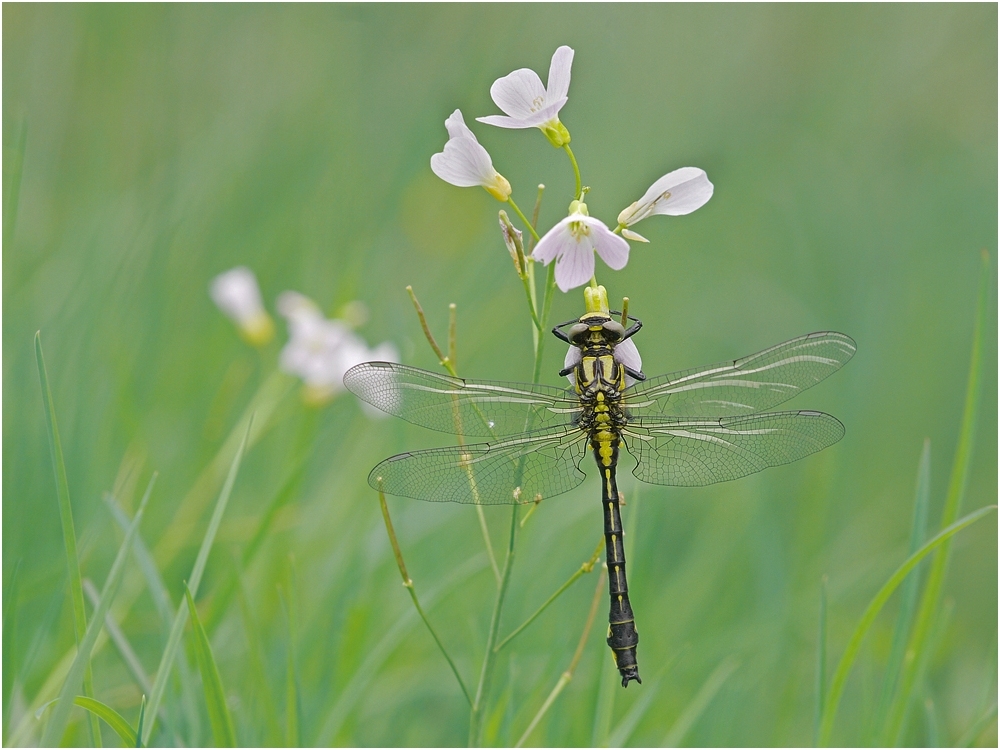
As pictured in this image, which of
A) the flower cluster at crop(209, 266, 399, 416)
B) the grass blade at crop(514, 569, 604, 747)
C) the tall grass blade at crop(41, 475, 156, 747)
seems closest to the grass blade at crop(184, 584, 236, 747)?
the tall grass blade at crop(41, 475, 156, 747)

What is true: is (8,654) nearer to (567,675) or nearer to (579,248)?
(567,675)

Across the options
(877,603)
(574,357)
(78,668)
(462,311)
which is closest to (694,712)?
(877,603)

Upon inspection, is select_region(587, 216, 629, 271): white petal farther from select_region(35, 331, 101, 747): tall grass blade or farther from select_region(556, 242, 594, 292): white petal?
select_region(35, 331, 101, 747): tall grass blade

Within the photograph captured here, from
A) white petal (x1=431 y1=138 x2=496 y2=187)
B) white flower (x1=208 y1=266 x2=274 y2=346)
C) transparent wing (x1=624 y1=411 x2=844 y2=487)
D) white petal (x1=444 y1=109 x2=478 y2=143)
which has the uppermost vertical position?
white flower (x1=208 y1=266 x2=274 y2=346)

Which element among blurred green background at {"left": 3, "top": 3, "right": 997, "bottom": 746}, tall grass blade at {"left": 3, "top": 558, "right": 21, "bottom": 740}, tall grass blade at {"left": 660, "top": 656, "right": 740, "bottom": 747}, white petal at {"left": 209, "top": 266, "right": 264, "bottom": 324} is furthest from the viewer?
white petal at {"left": 209, "top": 266, "right": 264, "bottom": 324}

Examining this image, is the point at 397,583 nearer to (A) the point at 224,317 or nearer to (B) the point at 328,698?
(B) the point at 328,698

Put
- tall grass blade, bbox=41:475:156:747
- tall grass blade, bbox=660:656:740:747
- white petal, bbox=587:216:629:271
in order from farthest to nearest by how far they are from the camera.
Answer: tall grass blade, bbox=660:656:740:747, white petal, bbox=587:216:629:271, tall grass blade, bbox=41:475:156:747

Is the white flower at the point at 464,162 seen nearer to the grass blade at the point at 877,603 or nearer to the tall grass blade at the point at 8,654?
the grass blade at the point at 877,603

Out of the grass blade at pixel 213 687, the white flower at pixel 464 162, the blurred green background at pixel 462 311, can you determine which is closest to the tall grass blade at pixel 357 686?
the blurred green background at pixel 462 311
